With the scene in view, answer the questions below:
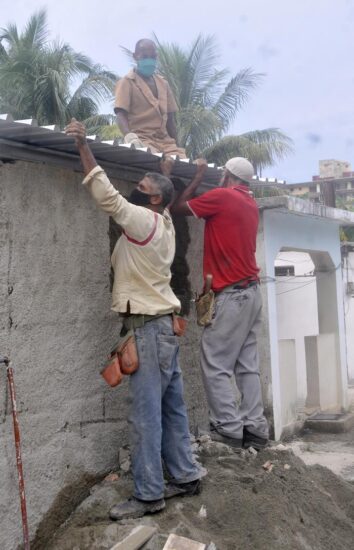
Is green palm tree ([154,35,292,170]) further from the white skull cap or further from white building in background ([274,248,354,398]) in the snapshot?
the white skull cap

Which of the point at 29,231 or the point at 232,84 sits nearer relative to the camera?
the point at 29,231

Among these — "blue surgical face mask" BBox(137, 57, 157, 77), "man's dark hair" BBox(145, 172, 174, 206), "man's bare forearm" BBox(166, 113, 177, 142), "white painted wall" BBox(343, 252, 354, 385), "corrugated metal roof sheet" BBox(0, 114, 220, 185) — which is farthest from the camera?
"white painted wall" BBox(343, 252, 354, 385)

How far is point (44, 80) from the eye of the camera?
1878cm

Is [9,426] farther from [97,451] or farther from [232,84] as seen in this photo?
[232,84]

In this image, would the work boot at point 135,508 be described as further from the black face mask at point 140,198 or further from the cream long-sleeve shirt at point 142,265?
the black face mask at point 140,198

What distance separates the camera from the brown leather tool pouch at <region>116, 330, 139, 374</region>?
13.8 ft

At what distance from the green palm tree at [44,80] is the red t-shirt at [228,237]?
14.2 meters

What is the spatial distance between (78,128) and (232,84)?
18.5m

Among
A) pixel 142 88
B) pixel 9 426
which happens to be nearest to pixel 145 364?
pixel 9 426

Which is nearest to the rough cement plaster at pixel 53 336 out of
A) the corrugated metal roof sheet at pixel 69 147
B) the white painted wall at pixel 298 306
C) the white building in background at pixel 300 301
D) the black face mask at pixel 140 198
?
the corrugated metal roof sheet at pixel 69 147

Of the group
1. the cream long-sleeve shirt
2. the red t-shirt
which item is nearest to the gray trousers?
the red t-shirt

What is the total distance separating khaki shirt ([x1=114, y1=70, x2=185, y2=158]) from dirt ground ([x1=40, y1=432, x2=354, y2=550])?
242 centimetres

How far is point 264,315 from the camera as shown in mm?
9117

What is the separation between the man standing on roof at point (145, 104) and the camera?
5691 mm
